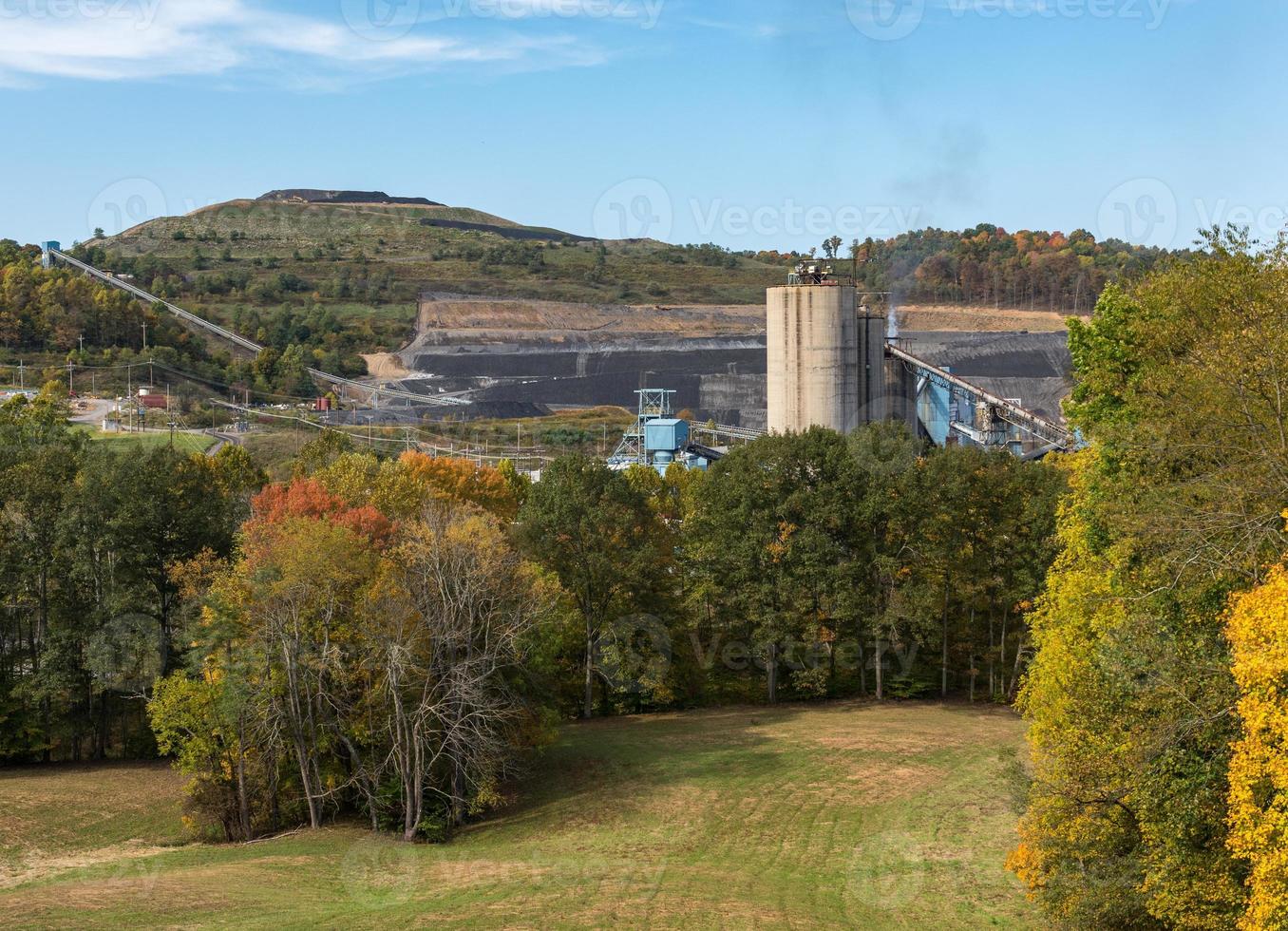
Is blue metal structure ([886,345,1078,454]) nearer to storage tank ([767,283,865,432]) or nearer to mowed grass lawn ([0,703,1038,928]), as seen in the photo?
storage tank ([767,283,865,432])

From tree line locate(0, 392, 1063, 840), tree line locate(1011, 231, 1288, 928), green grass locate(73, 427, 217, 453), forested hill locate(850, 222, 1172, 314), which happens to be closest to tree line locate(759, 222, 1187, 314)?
forested hill locate(850, 222, 1172, 314)

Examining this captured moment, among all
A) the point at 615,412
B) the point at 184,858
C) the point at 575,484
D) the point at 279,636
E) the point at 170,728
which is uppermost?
the point at 615,412

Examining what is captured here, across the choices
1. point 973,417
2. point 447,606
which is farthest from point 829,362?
point 447,606

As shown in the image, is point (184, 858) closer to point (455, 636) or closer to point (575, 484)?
point (455, 636)

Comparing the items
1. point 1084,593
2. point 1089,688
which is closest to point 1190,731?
point 1089,688

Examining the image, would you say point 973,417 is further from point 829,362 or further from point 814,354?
point 814,354

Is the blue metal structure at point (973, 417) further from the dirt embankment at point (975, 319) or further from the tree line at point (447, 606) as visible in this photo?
the dirt embankment at point (975, 319)
